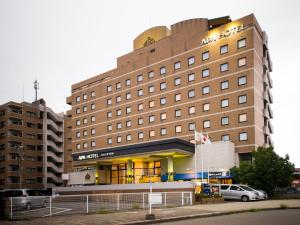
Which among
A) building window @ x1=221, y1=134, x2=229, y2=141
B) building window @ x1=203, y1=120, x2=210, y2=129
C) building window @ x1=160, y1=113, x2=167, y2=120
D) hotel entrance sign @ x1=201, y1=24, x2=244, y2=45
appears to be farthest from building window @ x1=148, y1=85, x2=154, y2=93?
building window @ x1=221, y1=134, x2=229, y2=141

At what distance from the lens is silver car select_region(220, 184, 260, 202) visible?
32406 millimetres

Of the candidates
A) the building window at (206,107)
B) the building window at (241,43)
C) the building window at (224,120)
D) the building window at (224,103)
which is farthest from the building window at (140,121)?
the building window at (241,43)

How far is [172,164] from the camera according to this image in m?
51.2

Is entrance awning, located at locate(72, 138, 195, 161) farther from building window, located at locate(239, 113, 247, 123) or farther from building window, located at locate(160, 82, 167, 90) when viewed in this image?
building window, located at locate(160, 82, 167, 90)

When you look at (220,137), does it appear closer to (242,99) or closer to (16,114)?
(242,99)

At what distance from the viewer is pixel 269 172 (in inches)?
1578

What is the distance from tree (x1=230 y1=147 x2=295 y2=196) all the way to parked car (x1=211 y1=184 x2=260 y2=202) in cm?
757

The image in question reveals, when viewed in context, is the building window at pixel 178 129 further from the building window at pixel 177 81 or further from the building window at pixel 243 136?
the building window at pixel 243 136

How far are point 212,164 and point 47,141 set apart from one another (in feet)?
192

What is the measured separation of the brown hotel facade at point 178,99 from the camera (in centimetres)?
5069

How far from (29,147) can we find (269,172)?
6719cm

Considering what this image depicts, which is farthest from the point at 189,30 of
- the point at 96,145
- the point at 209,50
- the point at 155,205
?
the point at 155,205

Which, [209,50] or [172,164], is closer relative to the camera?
[172,164]

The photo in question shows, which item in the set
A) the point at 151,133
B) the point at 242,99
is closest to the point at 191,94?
the point at 242,99
